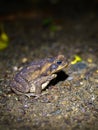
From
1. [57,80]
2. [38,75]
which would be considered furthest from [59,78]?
[38,75]

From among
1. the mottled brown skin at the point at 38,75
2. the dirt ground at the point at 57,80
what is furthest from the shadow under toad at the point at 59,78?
the mottled brown skin at the point at 38,75

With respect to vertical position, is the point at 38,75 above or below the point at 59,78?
below

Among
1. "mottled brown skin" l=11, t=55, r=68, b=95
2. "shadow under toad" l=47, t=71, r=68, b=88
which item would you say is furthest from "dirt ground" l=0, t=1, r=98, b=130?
"mottled brown skin" l=11, t=55, r=68, b=95

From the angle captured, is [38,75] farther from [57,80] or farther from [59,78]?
[59,78]

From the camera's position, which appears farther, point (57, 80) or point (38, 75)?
point (57, 80)

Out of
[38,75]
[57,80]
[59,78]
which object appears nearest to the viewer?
[38,75]

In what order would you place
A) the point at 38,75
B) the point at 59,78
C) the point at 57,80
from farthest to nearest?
the point at 59,78 → the point at 57,80 → the point at 38,75
